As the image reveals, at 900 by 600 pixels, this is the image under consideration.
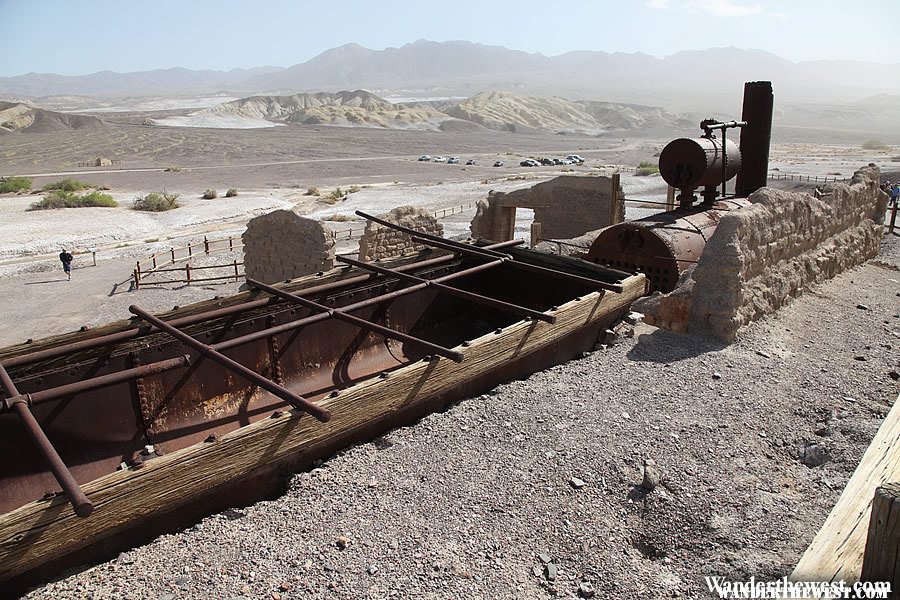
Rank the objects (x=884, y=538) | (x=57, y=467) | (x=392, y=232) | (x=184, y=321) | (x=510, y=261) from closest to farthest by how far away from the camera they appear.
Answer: (x=884, y=538) < (x=57, y=467) < (x=184, y=321) < (x=510, y=261) < (x=392, y=232)

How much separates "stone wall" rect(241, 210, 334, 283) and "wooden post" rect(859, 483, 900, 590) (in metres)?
11.6

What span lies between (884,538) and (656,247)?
6.69 metres

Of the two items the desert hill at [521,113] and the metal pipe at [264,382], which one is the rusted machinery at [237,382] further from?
the desert hill at [521,113]

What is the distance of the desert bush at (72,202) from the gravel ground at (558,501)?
3142 centimetres

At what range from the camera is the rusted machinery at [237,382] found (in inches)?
144

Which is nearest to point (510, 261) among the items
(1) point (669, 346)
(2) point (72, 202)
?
(1) point (669, 346)

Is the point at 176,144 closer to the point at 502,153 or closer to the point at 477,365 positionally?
the point at 502,153

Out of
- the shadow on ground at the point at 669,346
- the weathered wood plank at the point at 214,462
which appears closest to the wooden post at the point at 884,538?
the weathered wood plank at the point at 214,462

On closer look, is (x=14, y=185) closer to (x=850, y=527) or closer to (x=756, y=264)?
(x=756, y=264)

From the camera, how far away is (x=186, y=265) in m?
19.3

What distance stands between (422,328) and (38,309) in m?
13.1

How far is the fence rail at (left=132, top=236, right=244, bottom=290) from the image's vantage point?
1839 centimetres

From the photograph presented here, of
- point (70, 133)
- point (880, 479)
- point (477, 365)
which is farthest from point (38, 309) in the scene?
point (70, 133)

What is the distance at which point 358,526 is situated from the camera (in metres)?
4.12
